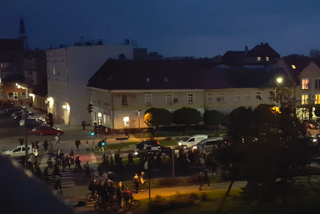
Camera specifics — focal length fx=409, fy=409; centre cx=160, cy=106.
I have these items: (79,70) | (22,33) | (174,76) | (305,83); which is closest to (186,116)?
(174,76)

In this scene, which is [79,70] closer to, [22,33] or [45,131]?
[45,131]

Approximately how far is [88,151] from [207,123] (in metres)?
14.8

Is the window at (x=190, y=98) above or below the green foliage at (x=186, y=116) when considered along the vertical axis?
above

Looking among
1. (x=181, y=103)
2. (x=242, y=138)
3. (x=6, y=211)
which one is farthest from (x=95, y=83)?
(x=6, y=211)

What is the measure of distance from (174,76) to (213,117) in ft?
22.9

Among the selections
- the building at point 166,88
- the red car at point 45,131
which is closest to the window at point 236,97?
the building at point 166,88

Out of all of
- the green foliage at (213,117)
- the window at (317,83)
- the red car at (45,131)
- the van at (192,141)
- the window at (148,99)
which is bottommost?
the van at (192,141)

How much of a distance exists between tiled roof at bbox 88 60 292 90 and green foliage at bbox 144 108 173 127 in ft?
11.9

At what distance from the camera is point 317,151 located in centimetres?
1639

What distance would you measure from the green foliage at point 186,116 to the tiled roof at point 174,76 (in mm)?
3665

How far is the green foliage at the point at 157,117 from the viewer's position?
137 feet

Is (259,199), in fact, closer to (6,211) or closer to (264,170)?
(264,170)

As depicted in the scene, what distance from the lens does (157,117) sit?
41625 millimetres

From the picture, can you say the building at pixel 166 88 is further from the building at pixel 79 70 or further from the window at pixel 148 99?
the building at pixel 79 70
